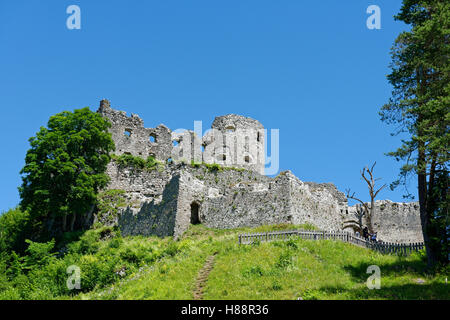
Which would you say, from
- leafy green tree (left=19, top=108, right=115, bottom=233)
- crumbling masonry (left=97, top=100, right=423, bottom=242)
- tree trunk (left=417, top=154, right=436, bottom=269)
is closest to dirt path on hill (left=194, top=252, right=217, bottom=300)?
crumbling masonry (left=97, top=100, right=423, bottom=242)

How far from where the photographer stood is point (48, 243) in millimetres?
34938

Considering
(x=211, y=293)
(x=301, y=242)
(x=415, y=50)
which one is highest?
(x=415, y=50)

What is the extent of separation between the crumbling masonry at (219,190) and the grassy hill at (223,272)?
1709mm

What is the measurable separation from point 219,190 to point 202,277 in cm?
1745

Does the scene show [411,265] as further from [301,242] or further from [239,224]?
[239,224]

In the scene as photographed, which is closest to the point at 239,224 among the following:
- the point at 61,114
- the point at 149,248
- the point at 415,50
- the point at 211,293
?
the point at 149,248

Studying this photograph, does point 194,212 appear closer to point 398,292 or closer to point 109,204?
point 109,204

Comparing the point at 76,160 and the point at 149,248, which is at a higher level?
Answer: the point at 76,160

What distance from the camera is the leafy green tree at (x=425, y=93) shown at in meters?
20.3

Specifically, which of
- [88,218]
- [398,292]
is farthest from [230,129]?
[398,292]

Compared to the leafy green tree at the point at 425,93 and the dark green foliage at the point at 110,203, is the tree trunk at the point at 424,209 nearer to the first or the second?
the leafy green tree at the point at 425,93

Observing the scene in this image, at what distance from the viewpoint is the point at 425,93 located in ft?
73.4

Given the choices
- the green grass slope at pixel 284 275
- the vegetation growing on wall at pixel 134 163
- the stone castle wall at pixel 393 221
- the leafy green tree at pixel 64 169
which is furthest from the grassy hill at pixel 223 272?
the stone castle wall at pixel 393 221
